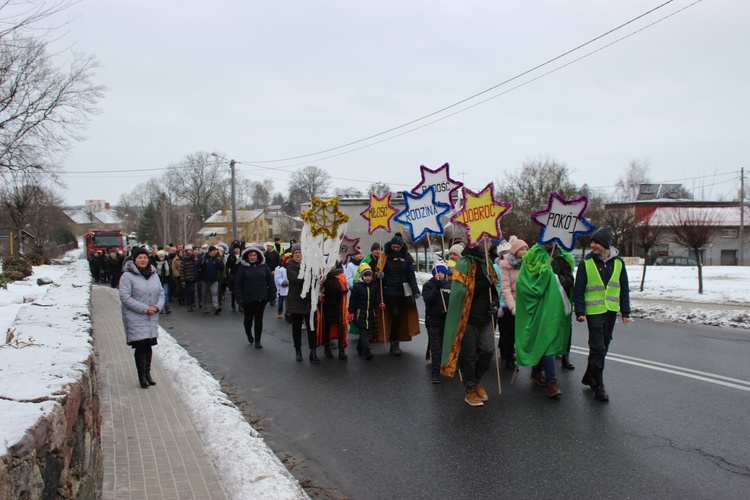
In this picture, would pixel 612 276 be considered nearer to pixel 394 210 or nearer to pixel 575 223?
pixel 575 223

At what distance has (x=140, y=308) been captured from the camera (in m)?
6.89

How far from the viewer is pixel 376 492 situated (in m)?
4.24

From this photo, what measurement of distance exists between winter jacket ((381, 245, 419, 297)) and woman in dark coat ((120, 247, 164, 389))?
136 inches

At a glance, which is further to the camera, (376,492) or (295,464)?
(295,464)

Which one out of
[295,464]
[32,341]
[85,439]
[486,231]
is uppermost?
[486,231]

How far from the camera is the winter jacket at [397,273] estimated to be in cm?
897

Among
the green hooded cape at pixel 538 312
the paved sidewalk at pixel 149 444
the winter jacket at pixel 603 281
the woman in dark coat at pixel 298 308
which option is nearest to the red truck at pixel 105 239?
the woman in dark coat at pixel 298 308

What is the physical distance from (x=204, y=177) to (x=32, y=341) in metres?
77.8

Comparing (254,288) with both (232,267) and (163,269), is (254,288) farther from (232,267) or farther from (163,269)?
(163,269)

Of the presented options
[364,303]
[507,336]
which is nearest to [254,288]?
[364,303]

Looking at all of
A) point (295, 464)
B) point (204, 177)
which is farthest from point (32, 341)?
point (204, 177)

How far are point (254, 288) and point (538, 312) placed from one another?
17.1ft

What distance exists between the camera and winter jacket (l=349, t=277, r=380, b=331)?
8836 mm

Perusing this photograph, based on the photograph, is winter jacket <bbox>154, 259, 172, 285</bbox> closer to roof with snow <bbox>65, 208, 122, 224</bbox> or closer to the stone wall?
the stone wall
